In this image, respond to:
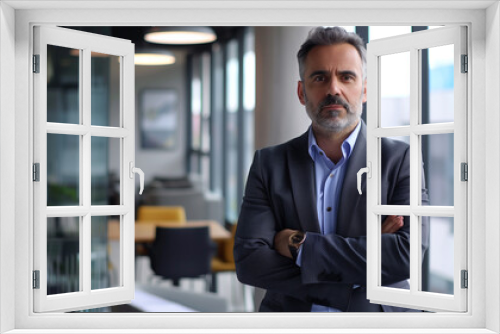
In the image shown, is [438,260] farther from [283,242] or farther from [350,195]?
[283,242]

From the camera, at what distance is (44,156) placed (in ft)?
8.80

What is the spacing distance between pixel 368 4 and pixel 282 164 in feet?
4.70

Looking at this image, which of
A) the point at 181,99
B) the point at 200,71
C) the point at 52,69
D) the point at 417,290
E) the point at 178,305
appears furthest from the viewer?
the point at 181,99

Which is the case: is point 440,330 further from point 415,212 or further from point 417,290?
point 415,212

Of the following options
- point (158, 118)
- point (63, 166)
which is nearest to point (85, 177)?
point (63, 166)

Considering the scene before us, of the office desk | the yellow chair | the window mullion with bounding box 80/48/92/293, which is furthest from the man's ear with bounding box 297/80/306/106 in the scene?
the yellow chair

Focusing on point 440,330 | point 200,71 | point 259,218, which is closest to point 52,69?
point 259,218

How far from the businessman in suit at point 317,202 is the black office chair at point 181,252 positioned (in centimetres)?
242

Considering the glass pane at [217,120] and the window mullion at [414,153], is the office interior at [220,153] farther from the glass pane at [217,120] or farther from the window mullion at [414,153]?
the window mullion at [414,153]

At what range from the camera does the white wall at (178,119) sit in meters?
13.2

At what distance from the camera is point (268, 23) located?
269 centimetres

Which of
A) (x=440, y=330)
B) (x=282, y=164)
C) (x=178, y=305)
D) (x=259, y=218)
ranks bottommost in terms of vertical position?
(x=178, y=305)

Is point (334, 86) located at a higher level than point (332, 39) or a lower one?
lower

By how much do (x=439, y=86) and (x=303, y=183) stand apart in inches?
40.6
